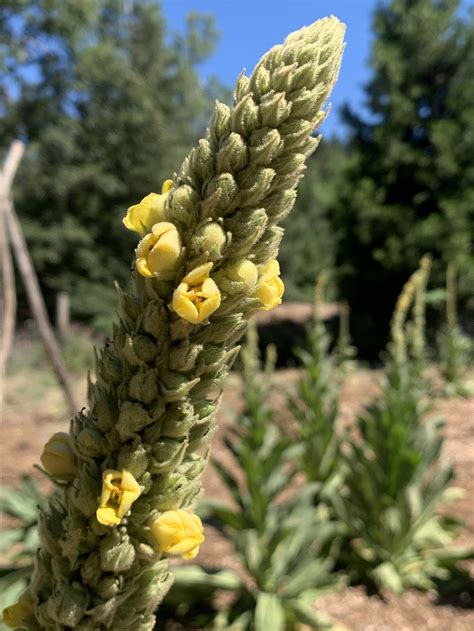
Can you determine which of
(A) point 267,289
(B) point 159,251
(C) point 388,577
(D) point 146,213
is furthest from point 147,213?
(C) point 388,577

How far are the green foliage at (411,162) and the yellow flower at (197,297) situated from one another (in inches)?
567

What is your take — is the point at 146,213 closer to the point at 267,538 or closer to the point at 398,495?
the point at 267,538

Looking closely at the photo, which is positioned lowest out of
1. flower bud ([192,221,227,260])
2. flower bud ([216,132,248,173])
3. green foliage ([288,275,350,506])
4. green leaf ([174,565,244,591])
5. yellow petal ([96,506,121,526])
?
green leaf ([174,565,244,591])

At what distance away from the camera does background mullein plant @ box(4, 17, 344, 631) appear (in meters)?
0.84

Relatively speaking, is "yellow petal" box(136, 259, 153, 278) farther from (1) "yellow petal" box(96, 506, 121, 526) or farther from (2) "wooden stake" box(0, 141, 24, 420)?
(2) "wooden stake" box(0, 141, 24, 420)

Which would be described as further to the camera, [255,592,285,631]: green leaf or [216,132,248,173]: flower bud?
[255,592,285,631]: green leaf

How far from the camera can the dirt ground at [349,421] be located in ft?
14.3

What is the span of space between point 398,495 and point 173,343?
14.0ft

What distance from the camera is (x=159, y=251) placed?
2.72 ft

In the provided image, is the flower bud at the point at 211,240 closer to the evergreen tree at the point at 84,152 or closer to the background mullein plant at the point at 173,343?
the background mullein plant at the point at 173,343

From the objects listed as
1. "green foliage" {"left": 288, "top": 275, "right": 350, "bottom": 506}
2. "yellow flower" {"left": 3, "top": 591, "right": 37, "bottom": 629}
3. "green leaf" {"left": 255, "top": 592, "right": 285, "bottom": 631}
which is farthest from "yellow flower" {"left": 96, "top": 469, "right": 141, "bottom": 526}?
"green foliage" {"left": 288, "top": 275, "right": 350, "bottom": 506}

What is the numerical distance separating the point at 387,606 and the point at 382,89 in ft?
46.0

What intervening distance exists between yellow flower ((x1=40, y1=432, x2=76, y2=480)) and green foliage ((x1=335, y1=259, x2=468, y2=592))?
12.7 feet

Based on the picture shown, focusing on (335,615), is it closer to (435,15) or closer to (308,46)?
(308,46)
